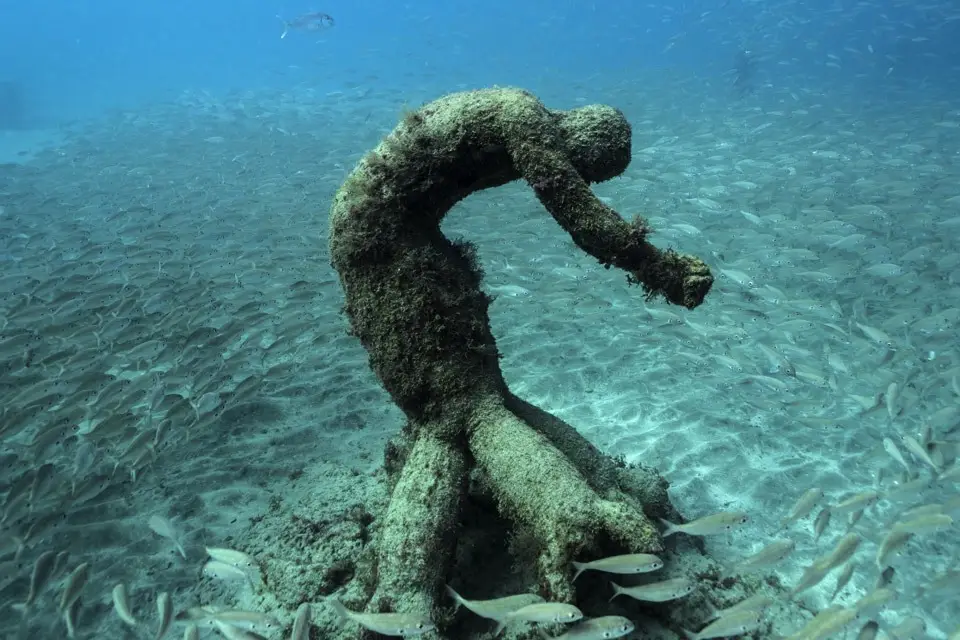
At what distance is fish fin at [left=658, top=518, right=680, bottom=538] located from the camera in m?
3.82

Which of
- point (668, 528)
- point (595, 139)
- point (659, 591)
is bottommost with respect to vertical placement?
point (668, 528)

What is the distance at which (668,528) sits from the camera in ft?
13.3

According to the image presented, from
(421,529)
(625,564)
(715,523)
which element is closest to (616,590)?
(625,564)

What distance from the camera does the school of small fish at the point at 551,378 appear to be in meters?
3.98

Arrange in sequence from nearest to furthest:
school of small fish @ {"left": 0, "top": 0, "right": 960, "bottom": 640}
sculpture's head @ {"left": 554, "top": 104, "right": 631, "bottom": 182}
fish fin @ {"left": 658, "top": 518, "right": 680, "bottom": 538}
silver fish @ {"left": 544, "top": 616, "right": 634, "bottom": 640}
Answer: silver fish @ {"left": 544, "top": 616, "right": 634, "bottom": 640} → sculpture's head @ {"left": 554, "top": 104, "right": 631, "bottom": 182} → fish fin @ {"left": 658, "top": 518, "right": 680, "bottom": 538} → school of small fish @ {"left": 0, "top": 0, "right": 960, "bottom": 640}

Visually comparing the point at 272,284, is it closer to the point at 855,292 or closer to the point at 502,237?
the point at 502,237

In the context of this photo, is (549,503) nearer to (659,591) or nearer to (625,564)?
(625,564)

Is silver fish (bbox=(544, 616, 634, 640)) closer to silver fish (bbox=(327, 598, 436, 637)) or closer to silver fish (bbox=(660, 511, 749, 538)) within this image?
silver fish (bbox=(327, 598, 436, 637))

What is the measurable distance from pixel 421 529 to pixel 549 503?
2.60 ft

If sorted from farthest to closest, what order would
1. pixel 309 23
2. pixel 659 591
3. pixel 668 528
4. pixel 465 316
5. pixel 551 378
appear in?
pixel 309 23 → pixel 551 378 → pixel 668 528 → pixel 465 316 → pixel 659 591

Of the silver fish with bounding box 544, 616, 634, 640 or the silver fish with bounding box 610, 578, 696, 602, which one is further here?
the silver fish with bounding box 610, 578, 696, 602

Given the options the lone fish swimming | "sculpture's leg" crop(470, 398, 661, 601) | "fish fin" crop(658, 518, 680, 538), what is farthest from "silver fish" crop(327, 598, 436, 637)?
the lone fish swimming

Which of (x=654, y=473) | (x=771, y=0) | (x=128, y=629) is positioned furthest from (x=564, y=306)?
(x=771, y=0)

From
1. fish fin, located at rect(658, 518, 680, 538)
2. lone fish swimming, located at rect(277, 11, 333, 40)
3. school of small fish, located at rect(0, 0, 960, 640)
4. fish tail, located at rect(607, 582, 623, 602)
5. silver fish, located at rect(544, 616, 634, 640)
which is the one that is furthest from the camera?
lone fish swimming, located at rect(277, 11, 333, 40)
